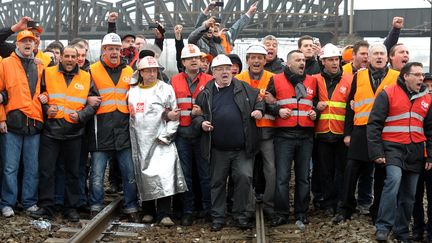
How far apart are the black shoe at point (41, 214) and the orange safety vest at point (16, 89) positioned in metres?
1.21

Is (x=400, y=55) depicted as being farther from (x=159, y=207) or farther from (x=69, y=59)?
(x=69, y=59)

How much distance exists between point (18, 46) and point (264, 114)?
11.0ft

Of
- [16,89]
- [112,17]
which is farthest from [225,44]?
[16,89]

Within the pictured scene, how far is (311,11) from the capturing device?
60031 millimetres

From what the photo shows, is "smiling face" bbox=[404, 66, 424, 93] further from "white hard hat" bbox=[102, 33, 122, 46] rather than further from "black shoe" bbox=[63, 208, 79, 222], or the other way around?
"black shoe" bbox=[63, 208, 79, 222]

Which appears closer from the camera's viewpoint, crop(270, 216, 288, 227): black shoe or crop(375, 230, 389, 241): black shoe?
crop(375, 230, 389, 241): black shoe

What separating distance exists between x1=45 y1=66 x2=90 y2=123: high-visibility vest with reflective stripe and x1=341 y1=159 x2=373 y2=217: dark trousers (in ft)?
11.7

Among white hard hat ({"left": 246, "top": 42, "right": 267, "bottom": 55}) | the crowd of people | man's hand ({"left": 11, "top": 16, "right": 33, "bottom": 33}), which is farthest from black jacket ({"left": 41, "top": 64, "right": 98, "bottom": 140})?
white hard hat ({"left": 246, "top": 42, "right": 267, "bottom": 55})

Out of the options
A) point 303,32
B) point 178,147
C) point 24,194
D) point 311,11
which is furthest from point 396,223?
point 311,11

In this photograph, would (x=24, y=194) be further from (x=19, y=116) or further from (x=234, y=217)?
(x=234, y=217)

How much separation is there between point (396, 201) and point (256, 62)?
261 cm

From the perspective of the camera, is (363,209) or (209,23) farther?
(209,23)

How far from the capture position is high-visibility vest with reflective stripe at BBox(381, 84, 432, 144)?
7254 millimetres

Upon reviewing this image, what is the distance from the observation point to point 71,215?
8.30 meters
